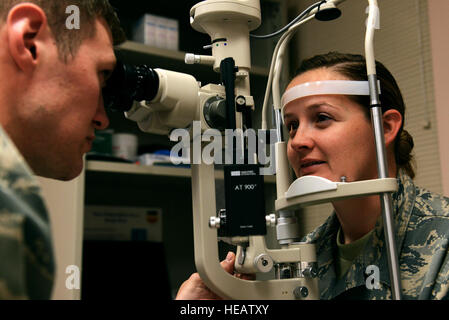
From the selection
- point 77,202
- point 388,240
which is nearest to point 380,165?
point 388,240

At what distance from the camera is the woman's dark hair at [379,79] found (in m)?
1.10

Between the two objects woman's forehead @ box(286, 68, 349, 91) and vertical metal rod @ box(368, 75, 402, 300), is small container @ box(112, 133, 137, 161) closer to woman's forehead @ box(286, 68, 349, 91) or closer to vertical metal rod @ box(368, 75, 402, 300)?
woman's forehead @ box(286, 68, 349, 91)

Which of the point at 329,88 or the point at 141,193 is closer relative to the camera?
the point at 329,88

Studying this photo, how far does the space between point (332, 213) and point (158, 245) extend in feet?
3.23

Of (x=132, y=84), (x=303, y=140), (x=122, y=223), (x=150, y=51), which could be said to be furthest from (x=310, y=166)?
(x=122, y=223)

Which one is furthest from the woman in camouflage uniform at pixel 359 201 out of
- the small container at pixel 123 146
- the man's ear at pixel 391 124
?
the small container at pixel 123 146

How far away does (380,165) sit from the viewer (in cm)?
85

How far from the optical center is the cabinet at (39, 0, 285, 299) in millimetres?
1612

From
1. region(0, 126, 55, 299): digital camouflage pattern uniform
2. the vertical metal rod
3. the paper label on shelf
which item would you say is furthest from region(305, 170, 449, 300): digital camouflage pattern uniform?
the paper label on shelf

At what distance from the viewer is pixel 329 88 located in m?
1.02

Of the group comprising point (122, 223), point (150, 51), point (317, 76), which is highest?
point (150, 51)

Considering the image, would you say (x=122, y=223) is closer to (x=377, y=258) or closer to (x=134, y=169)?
(x=134, y=169)

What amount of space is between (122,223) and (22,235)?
5.47 feet

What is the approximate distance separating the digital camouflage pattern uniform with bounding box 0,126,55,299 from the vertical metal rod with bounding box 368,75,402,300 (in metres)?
0.58
